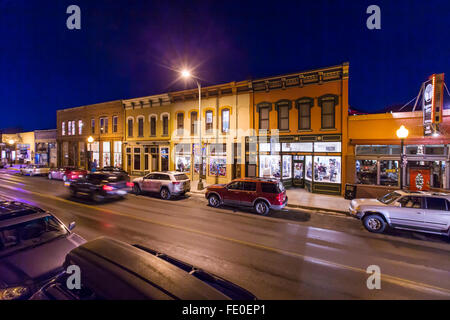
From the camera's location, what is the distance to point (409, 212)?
8.30 meters

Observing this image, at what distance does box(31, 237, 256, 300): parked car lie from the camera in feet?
8.38

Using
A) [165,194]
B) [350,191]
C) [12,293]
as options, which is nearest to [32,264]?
[12,293]

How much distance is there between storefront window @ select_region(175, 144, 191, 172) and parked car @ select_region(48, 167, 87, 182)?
8832mm

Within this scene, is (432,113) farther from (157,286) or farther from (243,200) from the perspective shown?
(157,286)

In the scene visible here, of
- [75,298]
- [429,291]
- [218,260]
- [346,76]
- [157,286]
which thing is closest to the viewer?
[157,286]

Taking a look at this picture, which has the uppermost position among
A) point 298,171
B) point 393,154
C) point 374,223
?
point 393,154

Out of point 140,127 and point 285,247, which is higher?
point 140,127

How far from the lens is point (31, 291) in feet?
12.0

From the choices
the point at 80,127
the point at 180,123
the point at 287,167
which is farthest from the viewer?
the point at 80,127

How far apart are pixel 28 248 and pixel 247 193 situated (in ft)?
29.4

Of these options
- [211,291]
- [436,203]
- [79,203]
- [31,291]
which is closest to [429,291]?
[436,203]

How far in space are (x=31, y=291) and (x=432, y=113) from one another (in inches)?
727

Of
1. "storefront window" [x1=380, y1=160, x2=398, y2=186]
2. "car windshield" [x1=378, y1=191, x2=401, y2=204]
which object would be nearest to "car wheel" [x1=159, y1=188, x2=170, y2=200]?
"car windshield" [x1=378, y1=191, x2=401, y2=204]

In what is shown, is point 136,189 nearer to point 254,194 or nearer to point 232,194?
point 232,194
